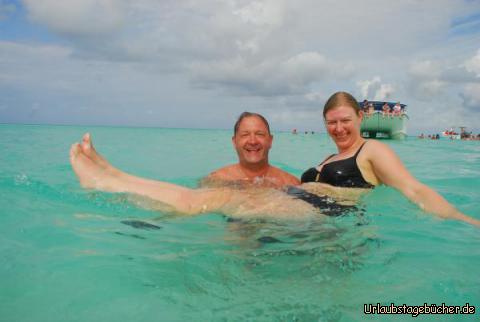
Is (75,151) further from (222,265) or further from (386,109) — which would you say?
(386,109)

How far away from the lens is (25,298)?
7.16 ft

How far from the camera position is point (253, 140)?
14.6 feet

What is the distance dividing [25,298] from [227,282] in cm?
122

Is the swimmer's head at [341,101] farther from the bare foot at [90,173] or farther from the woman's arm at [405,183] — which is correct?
the bare foot at [90,173]

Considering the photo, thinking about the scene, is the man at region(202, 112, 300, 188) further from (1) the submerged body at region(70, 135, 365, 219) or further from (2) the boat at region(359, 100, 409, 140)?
(2) the boat at region(359, 100, 409, 140)

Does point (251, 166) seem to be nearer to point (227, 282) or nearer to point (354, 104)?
point (354, 104)

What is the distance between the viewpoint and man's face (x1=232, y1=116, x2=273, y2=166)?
4.48m

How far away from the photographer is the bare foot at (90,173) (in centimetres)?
389

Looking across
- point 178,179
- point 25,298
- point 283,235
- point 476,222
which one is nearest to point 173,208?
point 283,235

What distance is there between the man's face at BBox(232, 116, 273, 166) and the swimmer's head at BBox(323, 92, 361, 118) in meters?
0.82

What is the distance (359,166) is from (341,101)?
0.79 m

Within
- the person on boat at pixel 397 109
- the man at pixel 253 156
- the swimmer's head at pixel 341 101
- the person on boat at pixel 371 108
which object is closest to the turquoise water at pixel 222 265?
the swimmer's head at pixel 341 101

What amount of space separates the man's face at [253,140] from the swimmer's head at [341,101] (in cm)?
82

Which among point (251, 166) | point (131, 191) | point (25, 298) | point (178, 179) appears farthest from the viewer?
point (178, 179)
